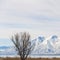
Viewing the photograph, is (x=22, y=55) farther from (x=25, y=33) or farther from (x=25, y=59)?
(x=25, y=33)

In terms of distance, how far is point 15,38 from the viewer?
39.5 metres

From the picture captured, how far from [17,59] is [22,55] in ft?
5.01

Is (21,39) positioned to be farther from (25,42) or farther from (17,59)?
(17,59)

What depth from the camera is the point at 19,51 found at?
127ft

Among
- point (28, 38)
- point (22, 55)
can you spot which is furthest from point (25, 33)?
point (22, 55)

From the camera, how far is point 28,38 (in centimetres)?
3878

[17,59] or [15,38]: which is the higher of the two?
[15,38]

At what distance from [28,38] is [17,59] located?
151 inches

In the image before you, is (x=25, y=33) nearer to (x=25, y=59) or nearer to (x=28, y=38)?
(x=28, y=38)

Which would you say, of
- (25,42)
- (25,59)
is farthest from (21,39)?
(25,59)

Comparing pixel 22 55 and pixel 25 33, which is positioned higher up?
pixel 25 33

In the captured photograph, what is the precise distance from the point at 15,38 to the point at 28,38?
216 centimetres

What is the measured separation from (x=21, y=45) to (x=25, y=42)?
78 centimetres

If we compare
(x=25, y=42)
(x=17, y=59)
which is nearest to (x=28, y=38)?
(x=25, y=42)
